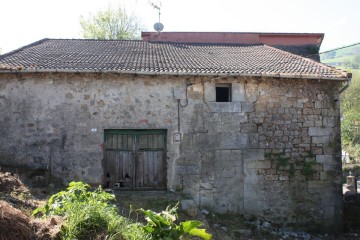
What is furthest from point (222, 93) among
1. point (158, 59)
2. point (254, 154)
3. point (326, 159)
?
point (326, 159)

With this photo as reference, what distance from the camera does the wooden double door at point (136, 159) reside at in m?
9.80

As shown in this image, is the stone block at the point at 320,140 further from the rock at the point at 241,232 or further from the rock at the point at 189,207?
the rock at the point at 189,207

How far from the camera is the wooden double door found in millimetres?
9797

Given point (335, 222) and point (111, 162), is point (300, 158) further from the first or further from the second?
point (111, 162)

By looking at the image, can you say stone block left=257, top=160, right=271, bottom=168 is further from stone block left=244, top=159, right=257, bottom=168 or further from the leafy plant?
the leafy plant

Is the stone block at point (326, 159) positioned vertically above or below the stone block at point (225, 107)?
below

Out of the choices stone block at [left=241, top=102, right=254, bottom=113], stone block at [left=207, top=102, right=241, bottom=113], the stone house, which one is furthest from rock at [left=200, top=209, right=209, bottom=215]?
stone block at [left=241, top=102, right=254, bottom=113]

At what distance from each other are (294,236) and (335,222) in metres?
1.48

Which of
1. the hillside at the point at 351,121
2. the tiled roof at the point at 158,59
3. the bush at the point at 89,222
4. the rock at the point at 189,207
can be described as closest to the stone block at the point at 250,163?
the rock at the point at 189,207

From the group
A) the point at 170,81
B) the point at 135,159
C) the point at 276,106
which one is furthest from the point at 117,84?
the point at 276,106

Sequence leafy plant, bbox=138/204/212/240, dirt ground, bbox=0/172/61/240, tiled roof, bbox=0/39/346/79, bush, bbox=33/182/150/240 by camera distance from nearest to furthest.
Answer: dirt ground, bbox=0/172/61/240 → bush, bbox=33/182/150/240 → leafy plant, bbox=138/204/212/240 → tiled roof, bbox=0/39/346/79

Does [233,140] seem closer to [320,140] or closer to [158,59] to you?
[320,140]

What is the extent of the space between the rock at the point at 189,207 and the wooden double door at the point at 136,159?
3.72 ft

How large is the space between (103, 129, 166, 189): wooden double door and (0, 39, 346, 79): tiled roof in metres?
1.78
